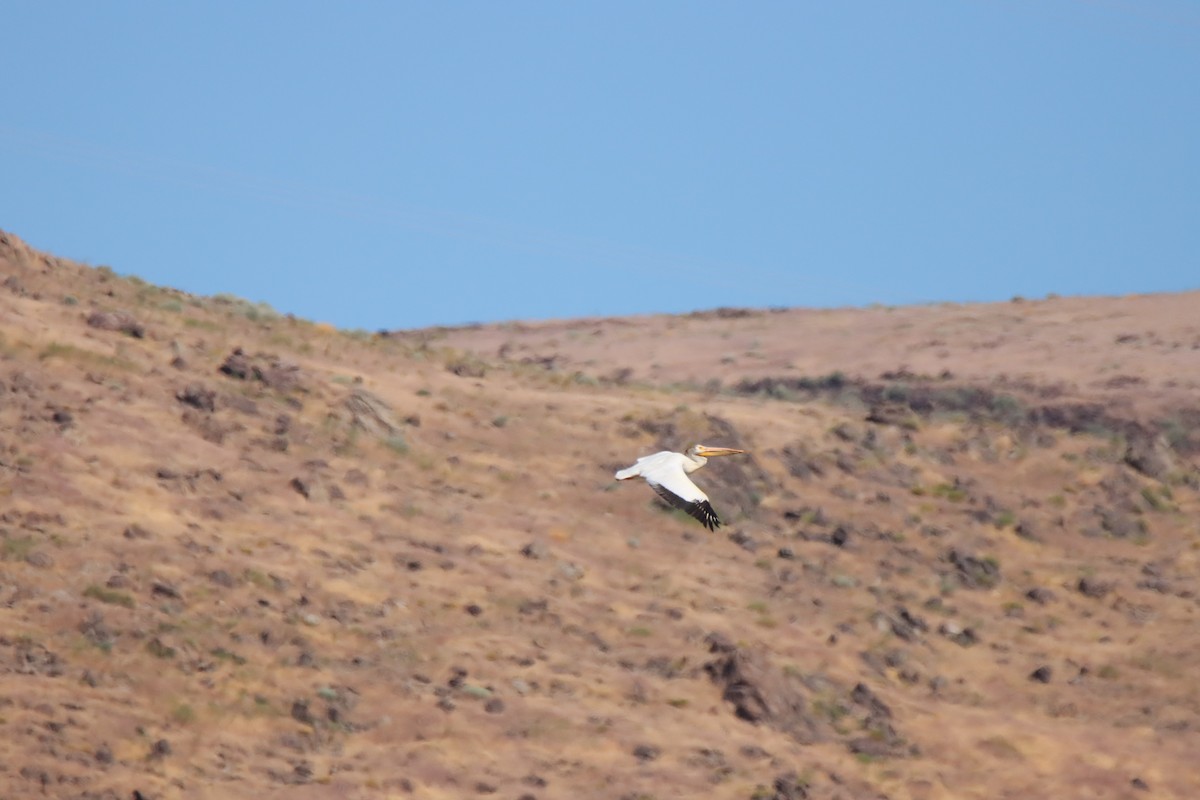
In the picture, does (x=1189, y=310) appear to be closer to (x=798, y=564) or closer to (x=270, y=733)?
(x=798, y=564)

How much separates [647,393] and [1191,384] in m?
14.3

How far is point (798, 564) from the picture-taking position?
30438 millimetres

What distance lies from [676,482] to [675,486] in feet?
0.38

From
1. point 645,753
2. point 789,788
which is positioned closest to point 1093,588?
point 789,788

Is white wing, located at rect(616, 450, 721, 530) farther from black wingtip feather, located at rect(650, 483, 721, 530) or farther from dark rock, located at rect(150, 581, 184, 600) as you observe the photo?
dark rock, located at rect(150, 581, 184, 600)

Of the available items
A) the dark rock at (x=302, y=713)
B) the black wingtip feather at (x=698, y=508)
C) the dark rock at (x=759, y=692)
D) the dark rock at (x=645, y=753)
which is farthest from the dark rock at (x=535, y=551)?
the black wingtip feather at (x=698, y=508)

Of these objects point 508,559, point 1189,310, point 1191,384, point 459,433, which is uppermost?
point 1189,310

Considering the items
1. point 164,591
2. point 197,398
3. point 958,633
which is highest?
point 197,398

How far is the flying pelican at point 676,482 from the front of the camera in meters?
17.2

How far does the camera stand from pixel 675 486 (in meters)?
17.6

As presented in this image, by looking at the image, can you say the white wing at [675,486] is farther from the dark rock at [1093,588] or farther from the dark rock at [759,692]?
the dark rock at [1093,588]

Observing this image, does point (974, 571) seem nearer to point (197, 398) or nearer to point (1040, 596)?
point (1040, 596)

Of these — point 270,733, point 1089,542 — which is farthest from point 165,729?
point 1089,542

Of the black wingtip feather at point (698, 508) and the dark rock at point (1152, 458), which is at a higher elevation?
the dark rock at point (1152, 458)
